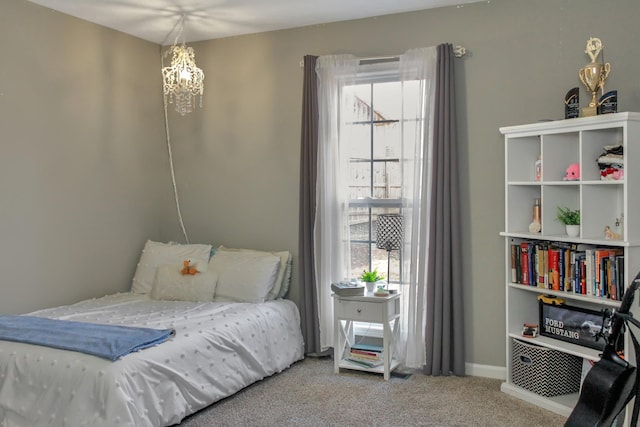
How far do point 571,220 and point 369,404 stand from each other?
5.21ft

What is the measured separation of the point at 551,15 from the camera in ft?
12.5

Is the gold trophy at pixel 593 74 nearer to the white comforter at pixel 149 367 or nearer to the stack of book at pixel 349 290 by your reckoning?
the stack of book at pixel 349 290

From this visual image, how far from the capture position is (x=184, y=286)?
14.3 feet

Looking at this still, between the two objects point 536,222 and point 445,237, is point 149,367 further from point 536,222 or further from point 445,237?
point 536,222

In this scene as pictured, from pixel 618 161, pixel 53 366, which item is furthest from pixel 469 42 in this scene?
pixel 53 366

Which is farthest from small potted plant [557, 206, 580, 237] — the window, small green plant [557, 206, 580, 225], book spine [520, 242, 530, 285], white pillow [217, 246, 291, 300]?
white pillow [217, 246, 291, 300]

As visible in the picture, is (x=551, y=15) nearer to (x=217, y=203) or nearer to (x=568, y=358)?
(x=568, y=358)

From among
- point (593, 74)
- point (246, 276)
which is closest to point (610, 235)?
point (593, 74)

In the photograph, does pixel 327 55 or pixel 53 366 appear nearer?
pixel 53 366

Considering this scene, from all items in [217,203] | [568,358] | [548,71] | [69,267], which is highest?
[548,71]

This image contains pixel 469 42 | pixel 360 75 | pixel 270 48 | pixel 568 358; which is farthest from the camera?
pixel 270 48

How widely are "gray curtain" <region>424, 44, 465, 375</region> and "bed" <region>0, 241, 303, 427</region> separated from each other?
1.05m

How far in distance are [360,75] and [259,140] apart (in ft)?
3.16

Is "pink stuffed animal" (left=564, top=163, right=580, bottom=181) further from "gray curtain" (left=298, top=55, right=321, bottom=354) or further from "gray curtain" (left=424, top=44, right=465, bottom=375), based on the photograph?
"gray curtain" (left=298, top=55, right=321, bottom=354)
